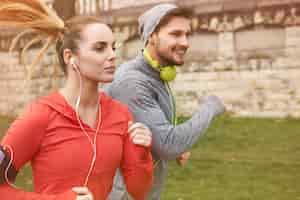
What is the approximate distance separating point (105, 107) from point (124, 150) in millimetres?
171

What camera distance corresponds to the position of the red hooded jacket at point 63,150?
221 cm

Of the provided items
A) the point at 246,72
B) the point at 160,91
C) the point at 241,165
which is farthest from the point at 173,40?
the point at 246,72

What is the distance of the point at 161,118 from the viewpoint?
2.68m

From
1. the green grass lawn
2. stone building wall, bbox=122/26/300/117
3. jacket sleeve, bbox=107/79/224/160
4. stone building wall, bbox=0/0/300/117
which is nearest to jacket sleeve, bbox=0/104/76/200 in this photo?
jacket sleeve, bbox=107/79/224/160

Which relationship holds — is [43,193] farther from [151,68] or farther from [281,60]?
[281,60]

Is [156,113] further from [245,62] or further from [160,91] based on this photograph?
[245,62]

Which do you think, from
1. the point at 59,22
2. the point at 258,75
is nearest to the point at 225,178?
the point at 258,75

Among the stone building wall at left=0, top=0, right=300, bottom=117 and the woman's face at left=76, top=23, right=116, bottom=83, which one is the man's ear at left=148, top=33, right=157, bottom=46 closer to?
the woman's face at left=76, top=23, right=116, bottom=83

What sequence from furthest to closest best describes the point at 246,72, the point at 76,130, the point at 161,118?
1. the point at 246,72
2. the point at 161,118
3. the point at 76,130

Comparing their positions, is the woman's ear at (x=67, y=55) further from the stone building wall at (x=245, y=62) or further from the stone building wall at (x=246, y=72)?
the stone building wall at (x=245, y=62)

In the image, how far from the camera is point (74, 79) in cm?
240

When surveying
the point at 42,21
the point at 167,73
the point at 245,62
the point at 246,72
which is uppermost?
the point at 42,21

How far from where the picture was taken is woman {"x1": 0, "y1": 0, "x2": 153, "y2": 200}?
2.22m

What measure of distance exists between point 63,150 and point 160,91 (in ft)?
2.34
